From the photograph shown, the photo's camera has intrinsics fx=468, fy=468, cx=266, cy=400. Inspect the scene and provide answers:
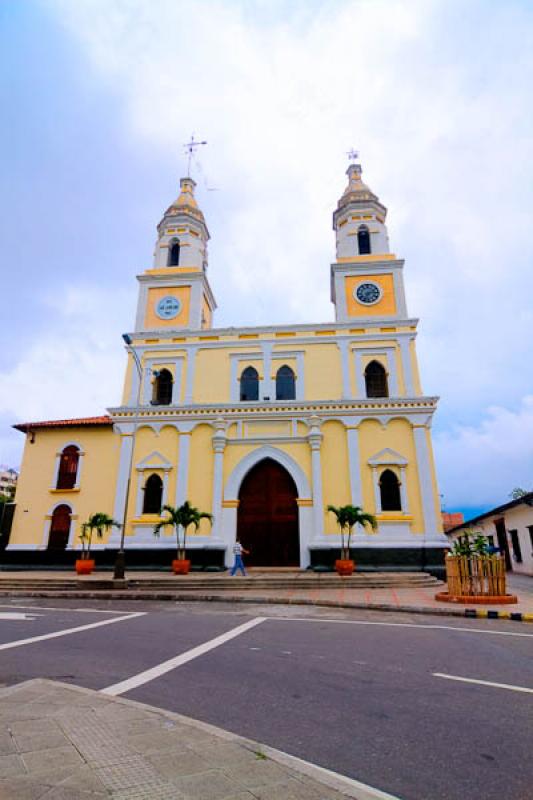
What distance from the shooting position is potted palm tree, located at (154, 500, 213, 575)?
1891 cm

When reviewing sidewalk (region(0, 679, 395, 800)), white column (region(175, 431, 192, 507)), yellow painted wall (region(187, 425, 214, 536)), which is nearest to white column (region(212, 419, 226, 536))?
yellow painted wall (region(187, 425, 214, 536))

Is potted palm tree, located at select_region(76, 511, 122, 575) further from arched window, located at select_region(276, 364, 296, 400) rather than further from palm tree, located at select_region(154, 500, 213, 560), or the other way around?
arched window, located at select_region(276, 364, 296, 400)

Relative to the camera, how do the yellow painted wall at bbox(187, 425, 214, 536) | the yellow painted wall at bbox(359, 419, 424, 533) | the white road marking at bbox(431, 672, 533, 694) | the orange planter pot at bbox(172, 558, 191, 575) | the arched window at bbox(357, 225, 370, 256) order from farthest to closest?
the arched window at bbox(357, 225, 370, 256) < the yellow painted wall at bbox(187, 425, 214, 536) < the yellow painted wall at bbox(359, 419, 424, 533) < the orange planter pot at bbox(172, 558, 191, 575) < the white road marking at bbox(431, 672, 533, 694)

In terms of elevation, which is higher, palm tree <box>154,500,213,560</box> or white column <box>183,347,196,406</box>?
white column <box>183,347,196,406</box>

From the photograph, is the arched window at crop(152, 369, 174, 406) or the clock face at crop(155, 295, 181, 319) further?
the clock face at crop(155, 295, 181, 319)

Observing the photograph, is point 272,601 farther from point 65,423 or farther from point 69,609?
point 65,423

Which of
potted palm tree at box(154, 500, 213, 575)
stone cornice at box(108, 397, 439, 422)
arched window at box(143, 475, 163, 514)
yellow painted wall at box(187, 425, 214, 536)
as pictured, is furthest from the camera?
arched window at box(143, 475, 163, 514)

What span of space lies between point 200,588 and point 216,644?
9.00 m

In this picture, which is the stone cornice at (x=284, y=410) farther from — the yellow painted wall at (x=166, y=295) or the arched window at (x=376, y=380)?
the yellow painted wall at (x=166, y=295)

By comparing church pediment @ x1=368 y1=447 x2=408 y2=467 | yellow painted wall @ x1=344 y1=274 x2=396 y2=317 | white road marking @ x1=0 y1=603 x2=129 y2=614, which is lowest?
white road marking @ x1=0 y1=603 x2=129 y2=614

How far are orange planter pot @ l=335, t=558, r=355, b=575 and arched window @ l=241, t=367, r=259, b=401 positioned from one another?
29.5 feet

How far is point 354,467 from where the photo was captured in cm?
2127

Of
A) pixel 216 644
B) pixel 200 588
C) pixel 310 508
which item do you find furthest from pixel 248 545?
pixel 216 644

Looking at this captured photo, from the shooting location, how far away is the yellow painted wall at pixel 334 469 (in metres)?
20.9
